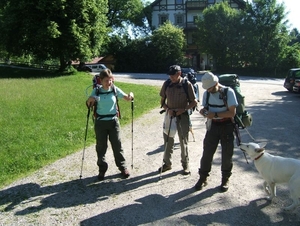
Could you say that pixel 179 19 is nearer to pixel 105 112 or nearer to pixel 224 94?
pixel 105 112

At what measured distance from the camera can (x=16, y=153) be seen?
7.09m

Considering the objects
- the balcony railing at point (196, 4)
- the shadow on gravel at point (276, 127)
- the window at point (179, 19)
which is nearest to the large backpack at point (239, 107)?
the shadow on gravel at point (276, 127)

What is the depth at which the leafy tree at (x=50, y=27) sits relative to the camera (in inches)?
1065

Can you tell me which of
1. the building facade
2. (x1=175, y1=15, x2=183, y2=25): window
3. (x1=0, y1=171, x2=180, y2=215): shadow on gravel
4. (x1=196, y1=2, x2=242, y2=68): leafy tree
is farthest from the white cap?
(x1=175, y1=15, x2=183, y2=25): window

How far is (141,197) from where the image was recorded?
4.93 meters

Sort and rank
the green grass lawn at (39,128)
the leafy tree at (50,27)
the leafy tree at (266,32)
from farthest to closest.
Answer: the leafy tree at (266,32), the leafy tree at (50,27), the green grass lawn at (39,128)

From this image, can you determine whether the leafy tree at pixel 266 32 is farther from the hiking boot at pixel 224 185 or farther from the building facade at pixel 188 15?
the hiking boot at pixel 224 185

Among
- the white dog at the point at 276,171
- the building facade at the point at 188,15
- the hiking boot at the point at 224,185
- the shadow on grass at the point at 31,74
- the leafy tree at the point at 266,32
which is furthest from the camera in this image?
the building facade at the point at 188,15

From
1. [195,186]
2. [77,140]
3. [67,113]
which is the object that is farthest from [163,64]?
[195,186]

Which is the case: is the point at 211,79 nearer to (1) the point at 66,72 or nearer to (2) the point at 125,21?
(1) the point at 66,72

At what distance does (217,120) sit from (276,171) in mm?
1135

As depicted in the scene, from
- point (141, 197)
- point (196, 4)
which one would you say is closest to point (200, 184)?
point (141, 197)

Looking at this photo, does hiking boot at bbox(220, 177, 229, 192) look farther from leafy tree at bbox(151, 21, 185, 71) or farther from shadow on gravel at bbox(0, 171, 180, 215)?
leafy tree at bbox(151, 21, 185, 71)

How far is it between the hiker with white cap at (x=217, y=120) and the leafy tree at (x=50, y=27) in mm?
24308
